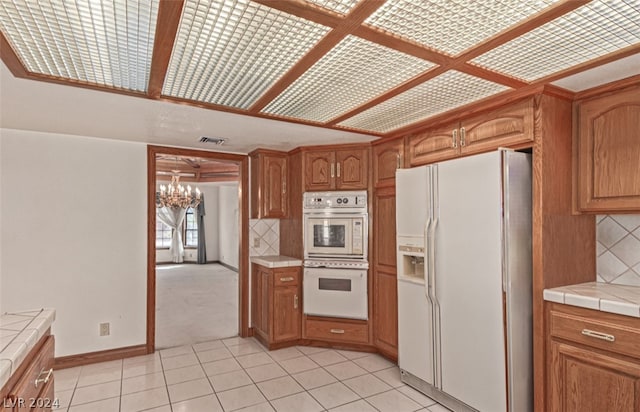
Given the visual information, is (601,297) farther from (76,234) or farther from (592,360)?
(76,234)

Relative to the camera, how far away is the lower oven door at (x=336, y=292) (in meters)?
3.61

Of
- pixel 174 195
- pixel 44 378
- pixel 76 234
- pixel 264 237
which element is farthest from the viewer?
pixel 174 195

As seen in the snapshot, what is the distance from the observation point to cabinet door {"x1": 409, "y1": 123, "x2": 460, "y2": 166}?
265cm

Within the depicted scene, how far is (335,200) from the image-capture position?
3748mm

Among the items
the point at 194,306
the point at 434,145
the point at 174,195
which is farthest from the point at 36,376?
the point at 174,195

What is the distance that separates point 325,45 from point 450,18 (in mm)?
539

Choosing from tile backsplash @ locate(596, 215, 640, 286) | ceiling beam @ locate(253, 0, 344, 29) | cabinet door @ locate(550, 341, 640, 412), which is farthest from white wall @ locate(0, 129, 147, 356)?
tile backsplash @ locate(596, 215, 640, 286)

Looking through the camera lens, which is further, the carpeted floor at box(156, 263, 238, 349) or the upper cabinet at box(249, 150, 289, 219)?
the carpeted floor at box(156, 263, 238, 349)

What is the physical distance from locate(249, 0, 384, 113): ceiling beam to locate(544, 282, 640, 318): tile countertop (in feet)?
6.15

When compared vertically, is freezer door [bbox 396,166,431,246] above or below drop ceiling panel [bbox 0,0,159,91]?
below

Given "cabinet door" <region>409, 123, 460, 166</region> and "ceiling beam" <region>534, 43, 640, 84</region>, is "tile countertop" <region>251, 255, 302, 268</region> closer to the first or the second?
"cabinet door" <region>409, 123, 460, 166</region>

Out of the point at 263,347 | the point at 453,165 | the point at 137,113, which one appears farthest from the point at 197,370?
the point at 453,165

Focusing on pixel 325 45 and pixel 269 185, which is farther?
pixel 269 185

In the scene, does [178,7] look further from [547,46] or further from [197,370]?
[197,370]
